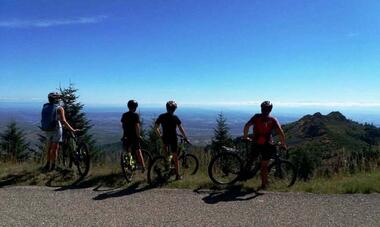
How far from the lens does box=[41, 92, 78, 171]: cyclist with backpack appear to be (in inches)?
448

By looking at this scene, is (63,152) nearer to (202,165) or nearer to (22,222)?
(202,165)

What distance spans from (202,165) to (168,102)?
2539mm

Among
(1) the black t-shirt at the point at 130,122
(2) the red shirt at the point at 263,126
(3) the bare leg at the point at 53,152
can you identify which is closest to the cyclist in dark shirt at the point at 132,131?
(1) the black t-shirt at the point at 130,122

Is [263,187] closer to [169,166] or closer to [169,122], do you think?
[169,166]

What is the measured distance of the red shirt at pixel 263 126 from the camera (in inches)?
401

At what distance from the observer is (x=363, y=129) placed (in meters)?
119

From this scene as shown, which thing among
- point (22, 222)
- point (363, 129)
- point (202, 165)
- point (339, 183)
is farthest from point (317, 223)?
point (363, 129)

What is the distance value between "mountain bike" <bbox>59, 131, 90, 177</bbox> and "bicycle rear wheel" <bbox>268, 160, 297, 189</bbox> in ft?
13.4

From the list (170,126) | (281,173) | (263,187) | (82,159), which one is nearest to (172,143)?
(170,126)

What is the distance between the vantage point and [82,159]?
37.2ft

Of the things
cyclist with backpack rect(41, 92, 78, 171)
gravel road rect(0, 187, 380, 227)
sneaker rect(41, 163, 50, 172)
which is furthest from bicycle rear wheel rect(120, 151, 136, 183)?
sneaker rect(41, 163, 50, 172)

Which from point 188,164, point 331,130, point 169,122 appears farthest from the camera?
point 331,130

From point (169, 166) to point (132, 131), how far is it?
45.1 inches

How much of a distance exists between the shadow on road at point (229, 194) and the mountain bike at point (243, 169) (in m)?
0.56
